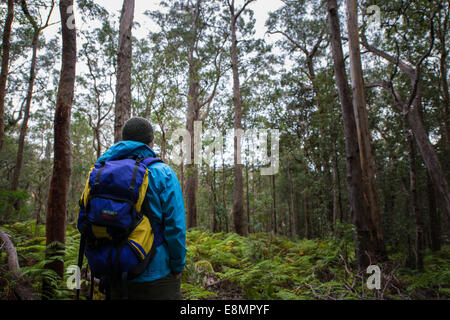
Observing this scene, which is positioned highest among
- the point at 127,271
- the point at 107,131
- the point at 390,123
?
the point at 107,131

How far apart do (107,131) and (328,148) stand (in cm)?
2545

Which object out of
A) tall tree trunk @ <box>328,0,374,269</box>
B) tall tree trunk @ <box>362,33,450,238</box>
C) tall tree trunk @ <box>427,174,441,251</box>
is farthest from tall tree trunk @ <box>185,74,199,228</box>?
tall tree trunk @ <box>427,174,441,251</box>

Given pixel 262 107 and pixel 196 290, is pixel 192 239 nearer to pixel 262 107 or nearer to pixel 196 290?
pixel 196 290

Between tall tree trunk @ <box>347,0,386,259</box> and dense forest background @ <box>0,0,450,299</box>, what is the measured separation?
30mm

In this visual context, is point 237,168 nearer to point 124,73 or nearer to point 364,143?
point 364,143

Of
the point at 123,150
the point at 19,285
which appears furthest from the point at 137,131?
the point at 19,285

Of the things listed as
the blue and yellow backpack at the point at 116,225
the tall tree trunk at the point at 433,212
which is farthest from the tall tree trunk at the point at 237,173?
the blue and yellow backpack at the point at 116,225

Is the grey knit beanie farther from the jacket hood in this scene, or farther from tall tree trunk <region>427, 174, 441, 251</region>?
tall tree trunk <region>427, 174, 441, 251</region>

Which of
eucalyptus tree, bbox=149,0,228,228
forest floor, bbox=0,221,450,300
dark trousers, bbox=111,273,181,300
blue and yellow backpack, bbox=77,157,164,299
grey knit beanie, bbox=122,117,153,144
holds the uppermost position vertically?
eucalyptus tree, bbox=149,0,228,228

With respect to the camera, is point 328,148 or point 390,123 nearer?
point 328,148

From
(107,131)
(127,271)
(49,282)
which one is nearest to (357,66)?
(127,271)

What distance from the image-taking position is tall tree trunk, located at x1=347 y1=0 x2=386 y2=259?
16.4ft

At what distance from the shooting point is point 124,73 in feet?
17.6

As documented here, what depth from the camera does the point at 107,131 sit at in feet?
92.4
